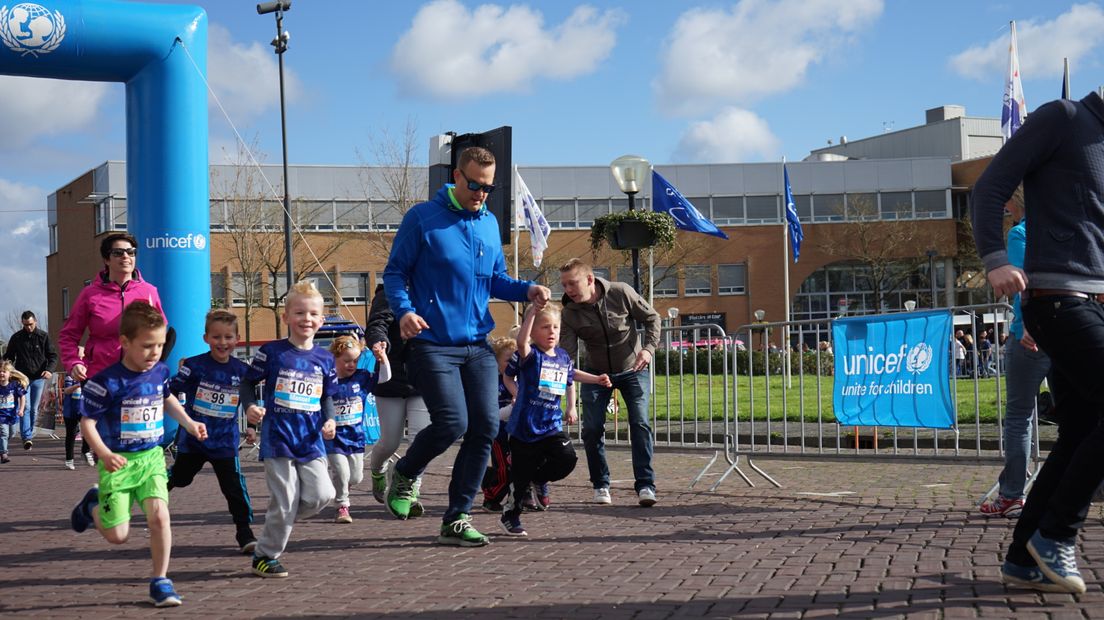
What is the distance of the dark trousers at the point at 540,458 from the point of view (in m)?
7.27

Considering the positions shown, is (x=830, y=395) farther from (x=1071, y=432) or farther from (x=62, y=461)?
(x=62, y=461)

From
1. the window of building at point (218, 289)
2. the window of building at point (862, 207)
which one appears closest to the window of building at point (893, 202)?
the window of building at point (862, 207)

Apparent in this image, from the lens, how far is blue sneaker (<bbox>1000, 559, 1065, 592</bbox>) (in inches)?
181

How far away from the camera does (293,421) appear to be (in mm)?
5777

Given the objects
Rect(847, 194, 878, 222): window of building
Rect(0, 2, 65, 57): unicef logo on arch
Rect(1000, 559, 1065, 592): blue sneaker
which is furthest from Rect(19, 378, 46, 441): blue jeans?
Rect(847, 194, 878, 222): window of building

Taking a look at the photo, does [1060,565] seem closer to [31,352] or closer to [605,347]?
[605,347]

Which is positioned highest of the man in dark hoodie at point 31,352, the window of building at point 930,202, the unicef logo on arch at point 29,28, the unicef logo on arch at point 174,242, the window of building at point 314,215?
the window of building at point 930,202

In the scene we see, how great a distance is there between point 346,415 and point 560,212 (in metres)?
56.9

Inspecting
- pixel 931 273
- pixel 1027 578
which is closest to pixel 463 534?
→ pixel 1027 578

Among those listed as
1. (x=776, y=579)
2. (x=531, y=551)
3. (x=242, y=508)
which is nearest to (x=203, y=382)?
(x=242, y=508)

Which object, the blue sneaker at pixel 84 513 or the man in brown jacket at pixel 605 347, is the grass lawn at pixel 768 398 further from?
the blue sneaker at pixel 84 513

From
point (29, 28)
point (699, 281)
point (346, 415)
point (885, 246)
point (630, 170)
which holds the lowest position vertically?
point (346, 415)

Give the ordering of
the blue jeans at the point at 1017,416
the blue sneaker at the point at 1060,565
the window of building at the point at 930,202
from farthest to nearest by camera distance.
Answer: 1. the window of building at the point at 930,202
2. the blue jeans at the point at 1017,416
3. the blue sneaker at the point at 1060,565

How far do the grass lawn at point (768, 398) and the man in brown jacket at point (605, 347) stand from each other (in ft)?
4.32
